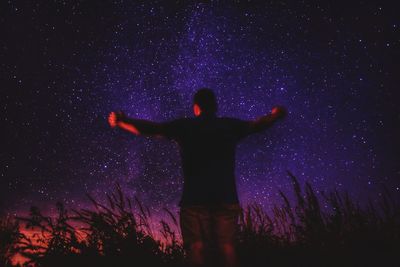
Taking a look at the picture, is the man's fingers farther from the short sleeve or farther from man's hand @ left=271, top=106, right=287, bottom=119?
man's hand @ left=271, top=106, right=287, bottom=119

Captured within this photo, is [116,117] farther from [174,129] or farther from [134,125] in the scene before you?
[174,129]

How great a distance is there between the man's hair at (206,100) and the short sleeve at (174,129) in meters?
0.25

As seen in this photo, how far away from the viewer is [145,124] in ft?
9.50

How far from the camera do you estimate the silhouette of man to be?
8.76 ft

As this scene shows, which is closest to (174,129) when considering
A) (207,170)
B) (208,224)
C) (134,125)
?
(134,125)

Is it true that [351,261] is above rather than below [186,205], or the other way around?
below

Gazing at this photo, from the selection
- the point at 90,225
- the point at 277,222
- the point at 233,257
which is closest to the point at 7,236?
the point at 90,225

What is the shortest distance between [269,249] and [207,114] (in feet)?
6.73

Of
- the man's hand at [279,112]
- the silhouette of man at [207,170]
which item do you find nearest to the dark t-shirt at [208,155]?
the silhouette of man at [207,170]

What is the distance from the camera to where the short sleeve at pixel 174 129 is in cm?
289

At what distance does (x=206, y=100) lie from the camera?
3.02 m

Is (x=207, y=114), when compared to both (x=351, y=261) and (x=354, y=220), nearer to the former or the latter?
(x=351, y=261)

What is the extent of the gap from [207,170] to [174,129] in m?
0.48

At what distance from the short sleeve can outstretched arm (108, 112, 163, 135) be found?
0.15 feet
